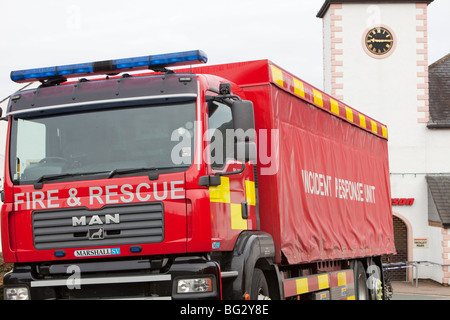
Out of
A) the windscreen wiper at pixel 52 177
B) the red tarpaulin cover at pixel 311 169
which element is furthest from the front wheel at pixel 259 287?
the windscreen wiper at pixel 52 177

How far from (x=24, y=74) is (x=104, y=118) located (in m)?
1.34

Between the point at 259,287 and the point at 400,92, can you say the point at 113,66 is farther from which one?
the point at 400,92

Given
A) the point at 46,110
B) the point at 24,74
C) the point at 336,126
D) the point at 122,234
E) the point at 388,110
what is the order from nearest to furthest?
the point at 122,234 → the point at 46,110 → the point at 24,74 → the point at 336,126 → the point at 388,110

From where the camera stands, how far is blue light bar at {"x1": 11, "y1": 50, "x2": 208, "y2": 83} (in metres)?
7.85

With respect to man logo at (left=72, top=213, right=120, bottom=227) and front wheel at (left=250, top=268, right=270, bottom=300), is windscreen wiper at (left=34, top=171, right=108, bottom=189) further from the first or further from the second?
front wheel at (left=250, top=268, right=270, bottom=300)

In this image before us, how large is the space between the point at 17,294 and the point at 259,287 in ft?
8.40

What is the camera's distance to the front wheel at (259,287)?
8055 millimetres

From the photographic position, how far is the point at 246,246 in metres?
7.89

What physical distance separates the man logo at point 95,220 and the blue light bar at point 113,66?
1.69m

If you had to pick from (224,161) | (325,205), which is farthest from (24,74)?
(325,205)

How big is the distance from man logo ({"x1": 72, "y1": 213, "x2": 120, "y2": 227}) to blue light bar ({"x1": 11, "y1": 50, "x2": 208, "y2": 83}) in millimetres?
1693

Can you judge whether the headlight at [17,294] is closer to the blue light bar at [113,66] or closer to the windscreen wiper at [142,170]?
the windscreen wiper at [142,170]

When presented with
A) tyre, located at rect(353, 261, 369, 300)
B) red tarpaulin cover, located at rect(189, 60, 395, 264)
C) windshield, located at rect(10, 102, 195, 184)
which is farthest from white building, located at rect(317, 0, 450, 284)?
windshield, located at rect(10, 102, 195, 184)

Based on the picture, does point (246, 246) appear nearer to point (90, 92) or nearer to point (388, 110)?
point (90, 92)
